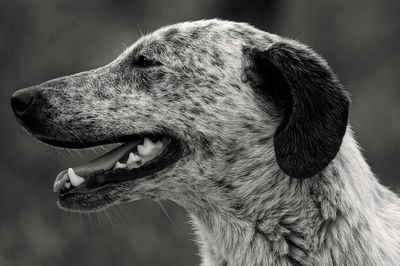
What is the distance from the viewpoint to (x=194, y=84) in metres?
3.65

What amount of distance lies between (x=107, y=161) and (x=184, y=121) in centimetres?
39

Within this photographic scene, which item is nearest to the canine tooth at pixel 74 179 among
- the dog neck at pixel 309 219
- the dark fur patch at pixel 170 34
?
the dog neck at pixel 309 219

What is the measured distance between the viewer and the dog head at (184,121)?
3.52 metres

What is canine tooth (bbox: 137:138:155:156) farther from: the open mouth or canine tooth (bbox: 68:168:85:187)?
canine tooth (bbox: 68:168:85:187)

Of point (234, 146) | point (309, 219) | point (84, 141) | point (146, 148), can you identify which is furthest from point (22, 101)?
point (309, 219)

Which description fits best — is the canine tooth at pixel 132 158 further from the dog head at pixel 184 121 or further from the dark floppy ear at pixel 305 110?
the dark floppy ear at pixel 305 110

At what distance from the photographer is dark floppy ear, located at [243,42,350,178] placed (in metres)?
3.25

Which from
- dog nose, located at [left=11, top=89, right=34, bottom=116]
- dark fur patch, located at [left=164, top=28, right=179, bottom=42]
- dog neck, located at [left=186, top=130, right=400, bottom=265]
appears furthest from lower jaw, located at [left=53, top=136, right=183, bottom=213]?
dark fur patch, located at [left=164, top=28, right=179, bottom=42]

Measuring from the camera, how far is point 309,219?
3.34m

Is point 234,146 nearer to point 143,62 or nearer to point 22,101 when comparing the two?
point 143,62

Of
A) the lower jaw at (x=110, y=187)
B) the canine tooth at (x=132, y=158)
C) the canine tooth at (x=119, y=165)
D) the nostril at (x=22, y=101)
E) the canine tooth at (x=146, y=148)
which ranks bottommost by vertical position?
the lower jaw at (x=110, y=187)

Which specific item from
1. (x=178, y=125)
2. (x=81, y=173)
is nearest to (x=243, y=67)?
(x=178, y=125)

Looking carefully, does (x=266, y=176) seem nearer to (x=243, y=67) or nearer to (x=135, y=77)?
(x=243, y=67)

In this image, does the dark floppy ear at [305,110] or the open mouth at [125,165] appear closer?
the dark floppy ear at [305,110]
